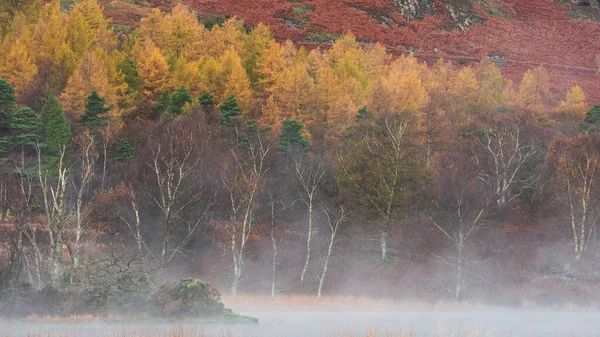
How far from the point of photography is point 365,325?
24906 millimetres

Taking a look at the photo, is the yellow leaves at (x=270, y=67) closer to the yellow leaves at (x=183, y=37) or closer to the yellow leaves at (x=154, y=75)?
the yellow leaves at (x=154, y=75)

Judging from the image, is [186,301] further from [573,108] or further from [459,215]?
[573,108]

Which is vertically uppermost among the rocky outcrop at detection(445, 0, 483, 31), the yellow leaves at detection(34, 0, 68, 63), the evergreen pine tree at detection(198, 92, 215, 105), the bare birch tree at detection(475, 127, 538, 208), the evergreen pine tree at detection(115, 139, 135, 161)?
the rocky outcrop at detection(445, 0, 483, 31)

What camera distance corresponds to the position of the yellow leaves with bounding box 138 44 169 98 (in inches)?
2616

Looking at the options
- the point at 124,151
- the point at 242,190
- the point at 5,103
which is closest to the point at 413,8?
the point at 124,151

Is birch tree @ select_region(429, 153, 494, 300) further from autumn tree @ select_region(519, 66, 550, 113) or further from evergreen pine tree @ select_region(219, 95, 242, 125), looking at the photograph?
autumn tree @ select_region(519, 66, 550, 113)

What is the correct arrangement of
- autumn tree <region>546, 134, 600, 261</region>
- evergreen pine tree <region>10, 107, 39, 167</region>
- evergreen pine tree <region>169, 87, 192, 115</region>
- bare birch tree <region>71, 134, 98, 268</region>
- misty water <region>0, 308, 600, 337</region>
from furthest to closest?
evergreen pine tree <region>169, 87, 192, 115</region> < evergreen pine tree <region>10, 107, 39, 167</region> < autumn tree <region>546, 134, 600, 261</region> < bare birch tree <region>71, 134, 98, 268</region> < misty water <region>0, 308, 600, 337</region>

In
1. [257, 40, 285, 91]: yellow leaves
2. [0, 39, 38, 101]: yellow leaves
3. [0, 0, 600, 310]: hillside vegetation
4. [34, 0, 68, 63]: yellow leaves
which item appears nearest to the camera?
[0, 0, 600, 310]: hillside vegetation

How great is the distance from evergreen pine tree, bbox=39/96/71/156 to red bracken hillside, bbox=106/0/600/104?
53.9m

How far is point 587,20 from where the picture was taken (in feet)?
421

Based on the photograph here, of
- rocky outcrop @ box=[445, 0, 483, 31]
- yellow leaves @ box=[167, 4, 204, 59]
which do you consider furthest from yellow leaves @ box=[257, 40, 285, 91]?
rocky outcrop @ box=[445, 0, 483, 31]

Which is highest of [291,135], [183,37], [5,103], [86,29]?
[86,29]

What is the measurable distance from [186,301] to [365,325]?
669cm

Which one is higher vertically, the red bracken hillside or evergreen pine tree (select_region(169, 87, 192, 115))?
the red bracken hillside
